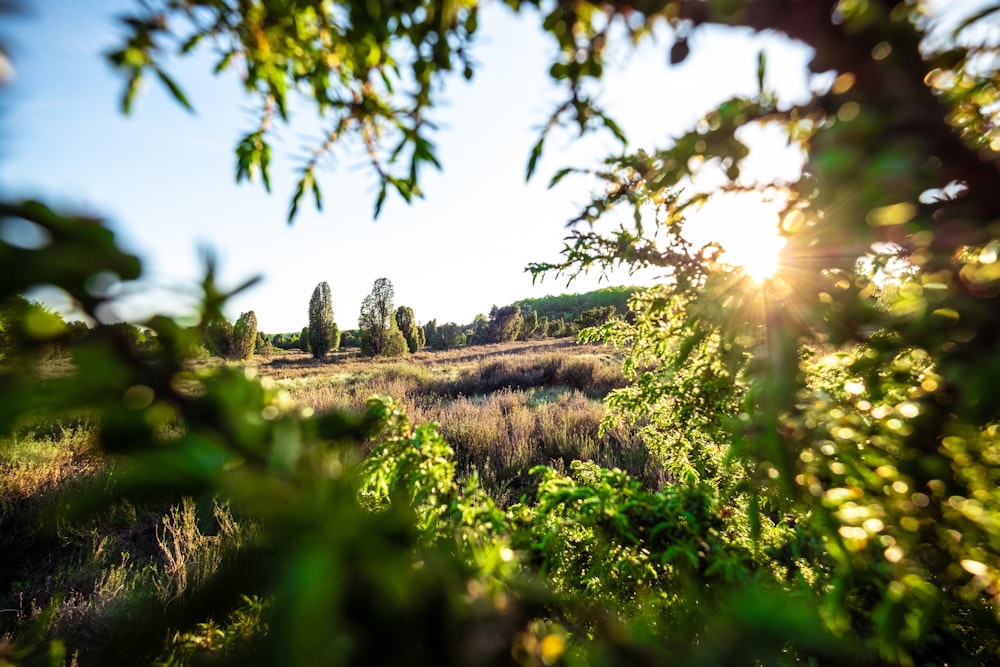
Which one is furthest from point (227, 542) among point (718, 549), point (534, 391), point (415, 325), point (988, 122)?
point (415, 325)

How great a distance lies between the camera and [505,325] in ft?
142

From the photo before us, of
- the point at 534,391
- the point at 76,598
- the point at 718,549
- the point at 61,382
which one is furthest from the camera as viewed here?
the point at 534,391

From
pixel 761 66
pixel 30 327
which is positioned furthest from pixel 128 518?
pixel 761 66

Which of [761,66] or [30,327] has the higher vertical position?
[761,66]

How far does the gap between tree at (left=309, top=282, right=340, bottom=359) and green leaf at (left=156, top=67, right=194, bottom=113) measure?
29.4 m

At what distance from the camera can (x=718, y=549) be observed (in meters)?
1.42

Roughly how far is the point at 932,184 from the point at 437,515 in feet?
4.65

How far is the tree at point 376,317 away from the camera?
27.0 meters

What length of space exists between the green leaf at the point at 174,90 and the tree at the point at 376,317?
27242 millimetres

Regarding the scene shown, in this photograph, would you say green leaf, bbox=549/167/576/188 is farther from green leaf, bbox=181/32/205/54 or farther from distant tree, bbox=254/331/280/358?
distant tree, bbox=254/331/280/358

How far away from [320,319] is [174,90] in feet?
96.7

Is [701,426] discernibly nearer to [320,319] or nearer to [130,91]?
[130,91]

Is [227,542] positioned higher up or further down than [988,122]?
further down

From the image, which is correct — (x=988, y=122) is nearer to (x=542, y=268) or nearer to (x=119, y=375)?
(x=542, y=268)
